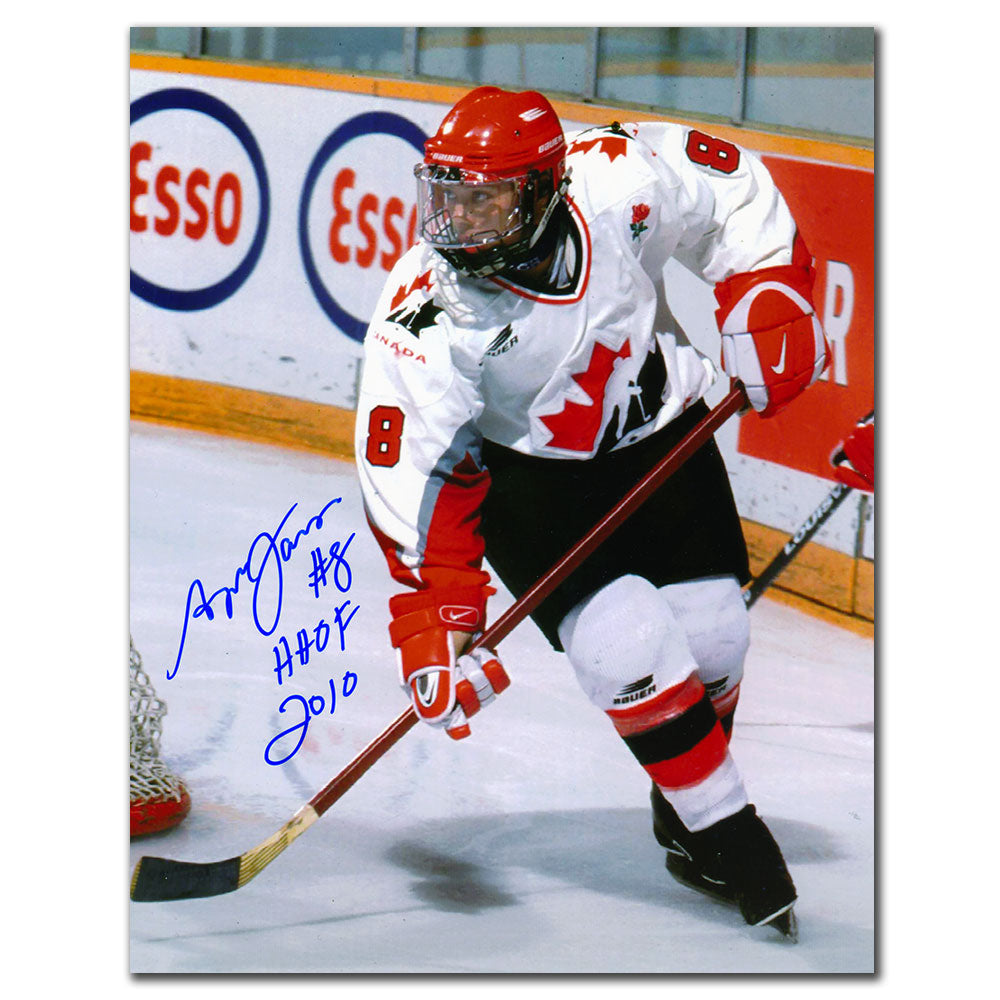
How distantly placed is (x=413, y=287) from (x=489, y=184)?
217 mm

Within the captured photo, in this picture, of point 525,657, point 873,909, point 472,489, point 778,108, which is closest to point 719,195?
point 778,108

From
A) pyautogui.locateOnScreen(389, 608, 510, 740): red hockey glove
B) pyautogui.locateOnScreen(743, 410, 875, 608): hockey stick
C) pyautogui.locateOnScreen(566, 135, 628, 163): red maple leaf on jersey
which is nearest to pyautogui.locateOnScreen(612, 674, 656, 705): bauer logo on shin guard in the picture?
pyautogui.locateOnScreen(389, 608, 510, 740): red hockey glove

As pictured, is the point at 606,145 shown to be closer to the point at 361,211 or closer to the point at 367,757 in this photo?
the point at 361,211

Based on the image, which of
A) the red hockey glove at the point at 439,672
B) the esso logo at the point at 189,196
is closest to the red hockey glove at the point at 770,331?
the red hockey glove at the point at 439,672

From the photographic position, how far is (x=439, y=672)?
7.95 feet

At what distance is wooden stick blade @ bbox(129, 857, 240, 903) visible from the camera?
8.93 ft

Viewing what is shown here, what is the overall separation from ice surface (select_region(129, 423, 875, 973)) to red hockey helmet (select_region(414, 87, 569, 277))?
1.94 ft

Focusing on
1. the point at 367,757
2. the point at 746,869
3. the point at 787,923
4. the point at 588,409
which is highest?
the point at 588,409

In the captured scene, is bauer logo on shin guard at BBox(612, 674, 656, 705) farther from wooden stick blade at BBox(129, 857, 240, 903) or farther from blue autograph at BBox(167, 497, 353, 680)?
wooden stick blade at BBox(129, 857, 240, 903)

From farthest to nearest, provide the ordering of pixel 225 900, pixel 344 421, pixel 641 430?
pixel 344 421
pixel 225 900
pixel 641 430

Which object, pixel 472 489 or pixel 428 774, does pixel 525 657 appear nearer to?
Answer: pixel 428 774

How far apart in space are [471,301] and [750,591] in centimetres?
79

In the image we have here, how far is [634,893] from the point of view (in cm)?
277

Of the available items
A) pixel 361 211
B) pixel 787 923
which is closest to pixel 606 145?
pixel 361 211
